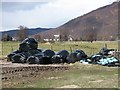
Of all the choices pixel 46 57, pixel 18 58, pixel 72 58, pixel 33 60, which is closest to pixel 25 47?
pixel 18 58

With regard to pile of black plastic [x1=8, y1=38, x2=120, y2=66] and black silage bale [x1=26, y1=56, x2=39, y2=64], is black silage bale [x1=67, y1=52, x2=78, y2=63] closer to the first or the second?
pile of black plastic [x1=8, y1=38, x2=120, y2=66]

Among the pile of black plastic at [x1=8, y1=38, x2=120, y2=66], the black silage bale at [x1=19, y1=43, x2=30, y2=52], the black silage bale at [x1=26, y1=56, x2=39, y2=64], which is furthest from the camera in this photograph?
the black silage bale at [x1=19, y1=43, x2=30, y2=52]

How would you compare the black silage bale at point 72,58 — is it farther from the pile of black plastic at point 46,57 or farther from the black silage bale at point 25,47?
the black silage bale at point 25,47

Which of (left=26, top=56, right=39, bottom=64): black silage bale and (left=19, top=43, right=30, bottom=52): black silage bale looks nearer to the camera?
(left=26, top=56, right=39, bottom=64): black silage bale

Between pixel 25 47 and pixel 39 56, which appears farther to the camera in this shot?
pixel 25 47

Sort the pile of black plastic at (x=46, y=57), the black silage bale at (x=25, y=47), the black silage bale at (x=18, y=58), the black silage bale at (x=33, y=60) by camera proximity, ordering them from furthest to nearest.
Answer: the black silage bale at (x=25, y=47), the black silage bale at (x=18, y=58), the black silage bale at (x=33, y=60), the pile of black plastic at (x=46, y=57)

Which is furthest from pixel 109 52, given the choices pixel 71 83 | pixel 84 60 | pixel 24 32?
pixel 24 32

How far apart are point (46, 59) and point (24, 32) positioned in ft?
320

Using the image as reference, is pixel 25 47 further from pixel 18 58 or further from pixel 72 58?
pixel 72 58

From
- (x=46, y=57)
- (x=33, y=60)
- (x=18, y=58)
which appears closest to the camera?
(x=33, y=60)

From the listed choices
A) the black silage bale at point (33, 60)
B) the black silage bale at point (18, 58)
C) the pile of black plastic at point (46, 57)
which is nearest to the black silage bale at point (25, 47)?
the pile of black plastic at point (46, 57)

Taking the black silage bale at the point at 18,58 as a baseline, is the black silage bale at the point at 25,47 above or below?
above

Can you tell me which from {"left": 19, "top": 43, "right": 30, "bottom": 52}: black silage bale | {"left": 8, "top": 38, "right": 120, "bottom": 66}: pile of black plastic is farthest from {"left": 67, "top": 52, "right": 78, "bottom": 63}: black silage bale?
{"left": 19, "top": 43, "right": 30, "bottom": 52}: black silage bale

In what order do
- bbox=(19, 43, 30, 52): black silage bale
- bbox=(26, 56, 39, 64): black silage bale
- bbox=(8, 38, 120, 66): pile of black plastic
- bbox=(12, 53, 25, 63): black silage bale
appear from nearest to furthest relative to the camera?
bbox=(8, 38, 120, 66): pile of black plastic, bbox=(26, 56, 39, 64): black silage bale, bbox=(12, 53, 25, 63): black silage bale, bbox=(19, 43, 30, 52): black silage bale
